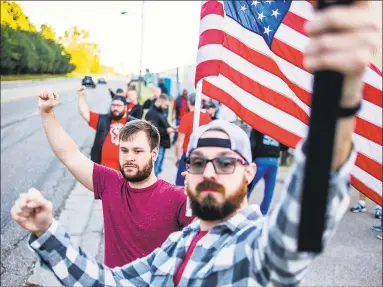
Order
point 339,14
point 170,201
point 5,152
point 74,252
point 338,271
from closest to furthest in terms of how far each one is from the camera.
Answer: point 339,14, point 74,252, point 170,201, point 338,271, point 5,152

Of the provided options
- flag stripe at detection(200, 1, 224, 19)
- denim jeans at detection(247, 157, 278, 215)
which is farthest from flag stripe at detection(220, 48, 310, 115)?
denim jeans at detection(247, 157, 278, 215)

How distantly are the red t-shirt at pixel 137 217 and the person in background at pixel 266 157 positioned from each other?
3713mm

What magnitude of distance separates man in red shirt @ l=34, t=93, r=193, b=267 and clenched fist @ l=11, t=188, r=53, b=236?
1285 millimetres

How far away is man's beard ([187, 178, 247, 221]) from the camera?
171cm

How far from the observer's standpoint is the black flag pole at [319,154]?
3.42 ft

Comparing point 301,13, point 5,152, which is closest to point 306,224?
point 301,13

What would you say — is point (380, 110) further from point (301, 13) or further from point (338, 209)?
point (338, 209)

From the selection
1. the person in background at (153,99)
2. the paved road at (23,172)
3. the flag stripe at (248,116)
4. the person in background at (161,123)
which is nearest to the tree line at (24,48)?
the paved road at (23,172)

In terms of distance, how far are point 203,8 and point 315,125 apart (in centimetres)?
285

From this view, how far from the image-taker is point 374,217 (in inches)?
314

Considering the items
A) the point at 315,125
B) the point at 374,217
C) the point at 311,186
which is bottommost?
the point at 374,217

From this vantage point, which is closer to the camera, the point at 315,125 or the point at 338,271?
the point at 315,125

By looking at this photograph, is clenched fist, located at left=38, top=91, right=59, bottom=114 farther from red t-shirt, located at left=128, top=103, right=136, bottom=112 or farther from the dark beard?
red t-shirt, located at left=128, top=103, right=136, bottom=112

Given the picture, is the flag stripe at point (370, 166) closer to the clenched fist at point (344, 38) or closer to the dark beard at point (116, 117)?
the clenched fist at point (344, 38)
